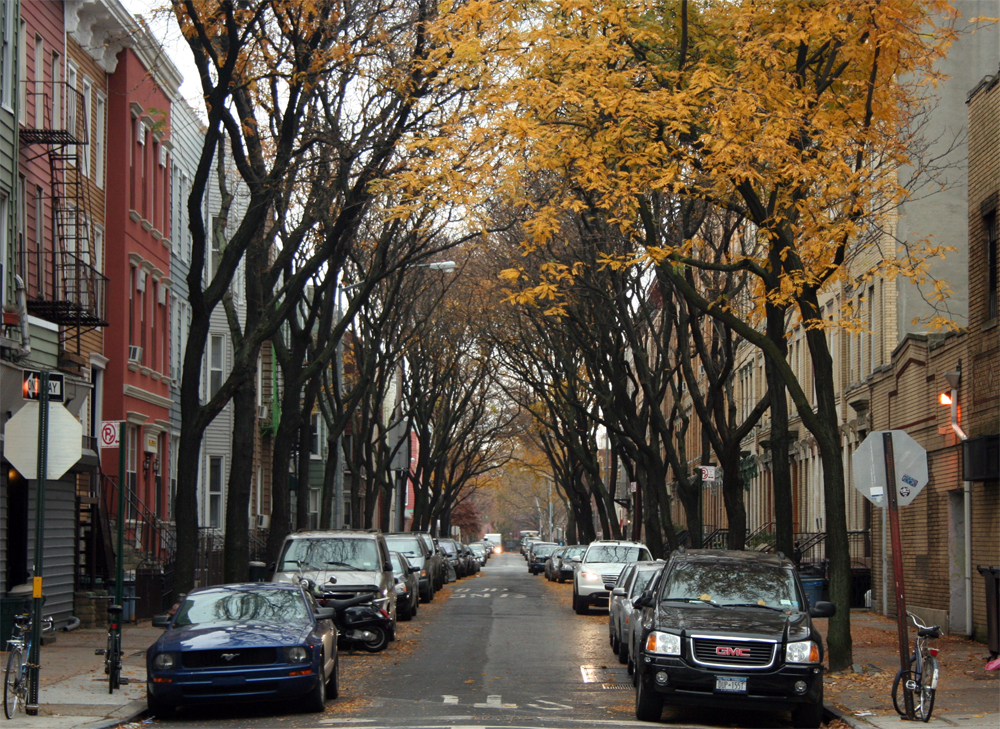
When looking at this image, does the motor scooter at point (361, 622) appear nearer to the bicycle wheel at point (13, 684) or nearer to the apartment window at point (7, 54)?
the bicycle wheel at point (13, 684)

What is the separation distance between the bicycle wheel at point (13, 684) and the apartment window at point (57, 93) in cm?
1386

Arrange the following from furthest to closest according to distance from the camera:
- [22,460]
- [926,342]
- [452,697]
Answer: [926,342] < [452,697] < [22,460]

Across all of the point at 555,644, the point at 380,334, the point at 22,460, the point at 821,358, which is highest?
the point at 380,334

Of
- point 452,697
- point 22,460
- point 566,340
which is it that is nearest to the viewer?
point 22,460

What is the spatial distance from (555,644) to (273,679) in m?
9.58

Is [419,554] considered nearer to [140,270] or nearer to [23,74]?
[140,270]

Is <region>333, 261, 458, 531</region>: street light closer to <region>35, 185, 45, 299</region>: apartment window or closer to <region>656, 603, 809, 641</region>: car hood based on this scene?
<region>35, 185, 45, 299</region>: apartment window

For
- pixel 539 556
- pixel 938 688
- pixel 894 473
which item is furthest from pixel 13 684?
pixel 539 556

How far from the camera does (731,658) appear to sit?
1273 centimetres

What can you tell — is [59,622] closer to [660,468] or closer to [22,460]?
[22,460]

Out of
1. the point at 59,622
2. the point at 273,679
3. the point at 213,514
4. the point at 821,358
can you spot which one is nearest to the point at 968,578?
the point at 821,358

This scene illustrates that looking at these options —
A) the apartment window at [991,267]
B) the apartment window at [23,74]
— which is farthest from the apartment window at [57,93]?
the apartment window at [991,267]

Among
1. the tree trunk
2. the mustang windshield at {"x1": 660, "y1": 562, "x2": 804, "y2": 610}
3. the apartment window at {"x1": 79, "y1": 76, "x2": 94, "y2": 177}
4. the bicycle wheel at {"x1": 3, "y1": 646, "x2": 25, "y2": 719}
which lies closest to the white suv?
the tree trunk

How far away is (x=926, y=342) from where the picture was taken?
80.8 feet
